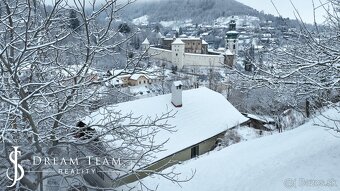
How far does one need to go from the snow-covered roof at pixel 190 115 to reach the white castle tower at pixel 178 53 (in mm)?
40942

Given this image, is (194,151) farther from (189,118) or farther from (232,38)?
(232,38)

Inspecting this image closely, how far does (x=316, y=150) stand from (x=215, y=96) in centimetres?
1007

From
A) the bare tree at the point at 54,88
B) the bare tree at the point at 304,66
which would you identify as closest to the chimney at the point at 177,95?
the bare tree at the point at 304,66

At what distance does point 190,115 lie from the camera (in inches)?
579

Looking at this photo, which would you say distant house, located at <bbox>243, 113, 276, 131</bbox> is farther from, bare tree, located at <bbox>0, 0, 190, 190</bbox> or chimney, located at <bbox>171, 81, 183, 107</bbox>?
bare tree, located at <bbox>0, 0, 190, 190</bbox>

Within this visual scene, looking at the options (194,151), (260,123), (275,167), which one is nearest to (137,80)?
(260,123)

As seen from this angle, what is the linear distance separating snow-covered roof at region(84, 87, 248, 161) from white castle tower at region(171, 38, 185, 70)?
134 ft

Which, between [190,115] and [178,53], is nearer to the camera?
[190,115]

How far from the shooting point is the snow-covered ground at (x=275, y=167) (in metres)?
6.17

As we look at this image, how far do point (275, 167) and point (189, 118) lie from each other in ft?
23.9

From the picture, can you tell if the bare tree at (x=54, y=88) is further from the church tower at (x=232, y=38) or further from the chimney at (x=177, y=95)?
the church tower at (x=232, y=38)

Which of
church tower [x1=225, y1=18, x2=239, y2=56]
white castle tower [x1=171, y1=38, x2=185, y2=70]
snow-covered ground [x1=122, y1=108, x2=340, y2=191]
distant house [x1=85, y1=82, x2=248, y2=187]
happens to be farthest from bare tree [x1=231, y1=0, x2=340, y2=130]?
white castle tower [x1=171, y1=38, x2=185, y2=70]

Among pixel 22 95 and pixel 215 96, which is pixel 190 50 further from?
pixel 22 95

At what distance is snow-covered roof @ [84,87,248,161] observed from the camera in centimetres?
1288
